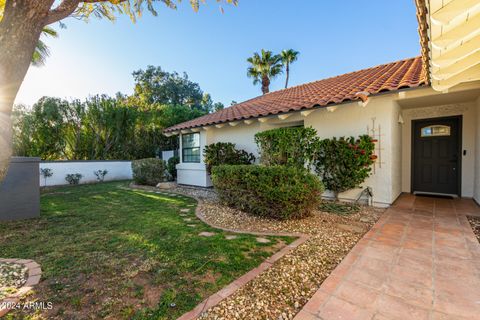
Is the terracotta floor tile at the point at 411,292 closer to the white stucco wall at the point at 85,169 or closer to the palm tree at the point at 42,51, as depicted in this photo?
the palm tree at the point at 42,51

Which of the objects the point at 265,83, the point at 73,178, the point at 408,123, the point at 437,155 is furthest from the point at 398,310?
the point at 265,83

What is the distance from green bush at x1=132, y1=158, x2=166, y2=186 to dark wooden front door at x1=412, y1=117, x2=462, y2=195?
11068 millimetres

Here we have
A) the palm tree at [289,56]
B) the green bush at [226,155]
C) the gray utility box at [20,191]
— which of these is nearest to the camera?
the gray utility box at [20,191]

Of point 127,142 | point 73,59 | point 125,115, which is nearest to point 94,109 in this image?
point 125,115

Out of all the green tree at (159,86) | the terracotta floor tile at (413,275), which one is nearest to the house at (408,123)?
the terracotta floor tile at (413,275)

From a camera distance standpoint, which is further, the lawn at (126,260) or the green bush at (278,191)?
the green bush at (278,191)

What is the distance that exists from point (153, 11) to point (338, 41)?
10.2 meters

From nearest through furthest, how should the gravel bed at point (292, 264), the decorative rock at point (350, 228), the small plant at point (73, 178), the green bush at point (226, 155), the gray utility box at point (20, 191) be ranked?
the gravel bed at point (292, 264) < the decorative rock at point (350, 228) < the gray utility box at point (20, 191) < the green bush at point (226, 155) < the small plant at point (73, 178)

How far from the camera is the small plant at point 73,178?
11970mm

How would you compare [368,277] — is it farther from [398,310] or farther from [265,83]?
[265,83]

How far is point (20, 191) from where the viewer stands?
523 centimetres

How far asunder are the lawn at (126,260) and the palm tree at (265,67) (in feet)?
50.2

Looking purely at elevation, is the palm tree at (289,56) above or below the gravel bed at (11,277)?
above

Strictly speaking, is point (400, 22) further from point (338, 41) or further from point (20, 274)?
point (20, 274)
